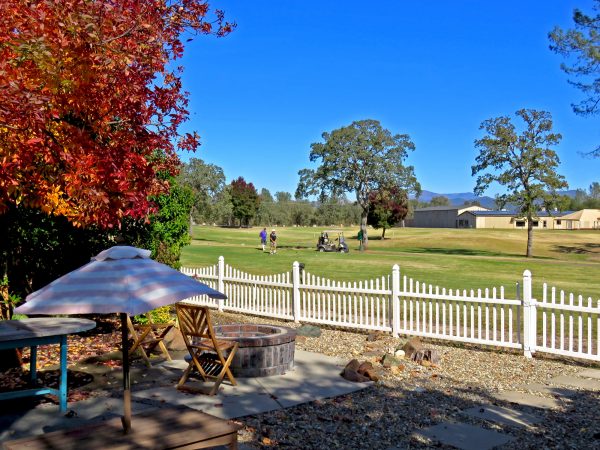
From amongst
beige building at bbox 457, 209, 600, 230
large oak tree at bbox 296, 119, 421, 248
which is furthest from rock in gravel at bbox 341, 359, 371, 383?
Answer: beige building at bbox 457, 209, 600, 230

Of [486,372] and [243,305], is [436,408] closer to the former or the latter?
[486,372]

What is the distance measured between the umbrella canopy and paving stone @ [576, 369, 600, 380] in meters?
6.15

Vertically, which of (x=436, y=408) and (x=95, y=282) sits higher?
(x=95, y=282)

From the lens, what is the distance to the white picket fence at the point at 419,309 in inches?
377

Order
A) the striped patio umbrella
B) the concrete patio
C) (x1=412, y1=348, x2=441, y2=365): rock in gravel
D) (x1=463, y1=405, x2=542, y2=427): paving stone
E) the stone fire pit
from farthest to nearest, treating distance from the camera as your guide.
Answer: (x1=412, y1=348, x2=441, y2=365): rock in gravel → the stone fire pit → (x1=463, y1=405, x2=542, y2=427): paving stone → the concrete patio → the striped patio umbrella

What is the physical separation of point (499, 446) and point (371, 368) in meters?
2.72

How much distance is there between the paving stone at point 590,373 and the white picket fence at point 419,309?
268 millimetres

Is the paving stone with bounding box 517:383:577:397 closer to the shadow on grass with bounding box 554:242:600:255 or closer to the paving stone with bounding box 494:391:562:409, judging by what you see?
the paving stone with bounding box 494:391:562:409

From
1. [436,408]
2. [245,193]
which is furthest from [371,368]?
[245,193]

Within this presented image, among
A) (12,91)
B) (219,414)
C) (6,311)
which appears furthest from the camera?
(6,311)

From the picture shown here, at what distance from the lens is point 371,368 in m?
7.87

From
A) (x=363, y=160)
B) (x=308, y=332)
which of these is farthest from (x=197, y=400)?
(x=363, y=160)

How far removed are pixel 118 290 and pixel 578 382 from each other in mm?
6531

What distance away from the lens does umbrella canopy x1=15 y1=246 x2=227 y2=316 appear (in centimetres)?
419
